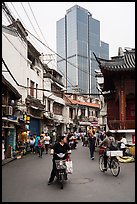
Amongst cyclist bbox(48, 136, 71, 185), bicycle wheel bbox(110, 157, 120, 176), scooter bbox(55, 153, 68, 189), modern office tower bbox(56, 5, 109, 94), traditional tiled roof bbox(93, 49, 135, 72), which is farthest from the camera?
modern office tower bbox(56, 5, 109, 94)

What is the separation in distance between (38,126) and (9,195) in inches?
953

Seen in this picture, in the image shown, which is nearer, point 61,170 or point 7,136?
point 61,170

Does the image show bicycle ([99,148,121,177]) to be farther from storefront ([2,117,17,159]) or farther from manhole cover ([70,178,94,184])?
storefront ([2,117,17,159])

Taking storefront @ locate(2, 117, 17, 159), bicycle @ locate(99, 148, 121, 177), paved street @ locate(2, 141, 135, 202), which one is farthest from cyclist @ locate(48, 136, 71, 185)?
storefront @ locate(2, 117, 17, 159)

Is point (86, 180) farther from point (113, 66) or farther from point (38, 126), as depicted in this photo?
point (38, 126)

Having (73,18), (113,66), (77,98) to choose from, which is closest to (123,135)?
(113,66)

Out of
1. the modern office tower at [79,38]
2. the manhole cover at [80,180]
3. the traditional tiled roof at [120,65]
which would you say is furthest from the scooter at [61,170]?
the modern office tower at [79,38]

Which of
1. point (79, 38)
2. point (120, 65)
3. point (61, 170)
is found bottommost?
point (61, 170)

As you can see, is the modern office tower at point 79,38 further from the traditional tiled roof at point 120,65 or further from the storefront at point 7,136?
the storefront at point 7,136

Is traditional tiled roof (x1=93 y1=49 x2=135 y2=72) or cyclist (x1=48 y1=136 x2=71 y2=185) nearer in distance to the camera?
cyclist (x1=48 y1=136 x2=71 y2=185)

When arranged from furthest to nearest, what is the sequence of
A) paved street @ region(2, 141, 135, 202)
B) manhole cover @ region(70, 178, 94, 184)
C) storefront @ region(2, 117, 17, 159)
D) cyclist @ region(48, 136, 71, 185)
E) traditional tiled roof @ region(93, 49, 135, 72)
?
traditional tiled roof @ region(93, 49, 135, 72), storefront @ region(2, 117, 17, 159), manhole cover @ region(70, 178, 94, 184), cyclist @ region(48, 136, 71, 185), paved street @ region(2, 141, 135, 202)

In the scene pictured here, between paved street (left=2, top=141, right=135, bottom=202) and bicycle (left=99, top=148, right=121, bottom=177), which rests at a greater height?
bicycle (left=99, top=148, right=121, bottom=177)

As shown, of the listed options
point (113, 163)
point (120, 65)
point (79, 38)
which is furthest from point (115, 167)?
point (79, 38)

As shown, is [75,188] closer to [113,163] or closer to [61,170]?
[61,170]
